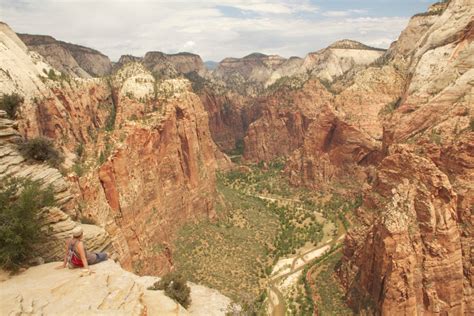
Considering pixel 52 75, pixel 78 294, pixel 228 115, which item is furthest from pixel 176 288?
pixel 228 115

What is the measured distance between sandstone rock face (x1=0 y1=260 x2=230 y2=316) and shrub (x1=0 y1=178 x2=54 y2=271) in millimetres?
930

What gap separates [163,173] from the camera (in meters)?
49.0

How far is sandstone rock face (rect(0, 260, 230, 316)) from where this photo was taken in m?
→ 13.2

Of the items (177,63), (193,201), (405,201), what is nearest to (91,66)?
(177,63)

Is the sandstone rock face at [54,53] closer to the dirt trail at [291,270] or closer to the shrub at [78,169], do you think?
the shrub at [78,169]

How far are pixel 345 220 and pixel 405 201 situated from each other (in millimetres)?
34939

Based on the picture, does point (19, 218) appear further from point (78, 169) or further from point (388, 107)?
point (388, 107)

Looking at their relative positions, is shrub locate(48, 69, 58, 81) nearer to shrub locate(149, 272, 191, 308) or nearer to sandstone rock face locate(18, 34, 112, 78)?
sandstone rock face locate(18, 34, 112, 78)

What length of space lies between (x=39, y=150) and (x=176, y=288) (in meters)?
11.2

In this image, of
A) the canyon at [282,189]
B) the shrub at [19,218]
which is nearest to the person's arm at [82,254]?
the canyon at [282,189]

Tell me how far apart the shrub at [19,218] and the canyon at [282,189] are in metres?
0.76

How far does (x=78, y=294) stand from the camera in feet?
46.3

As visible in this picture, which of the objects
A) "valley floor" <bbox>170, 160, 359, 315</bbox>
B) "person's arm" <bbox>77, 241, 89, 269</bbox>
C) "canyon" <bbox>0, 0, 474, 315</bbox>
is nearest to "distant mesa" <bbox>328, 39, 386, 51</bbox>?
"canyon" <bbox>0, 0, 474, 315</bbox>

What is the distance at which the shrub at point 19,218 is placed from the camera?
1585 cm
